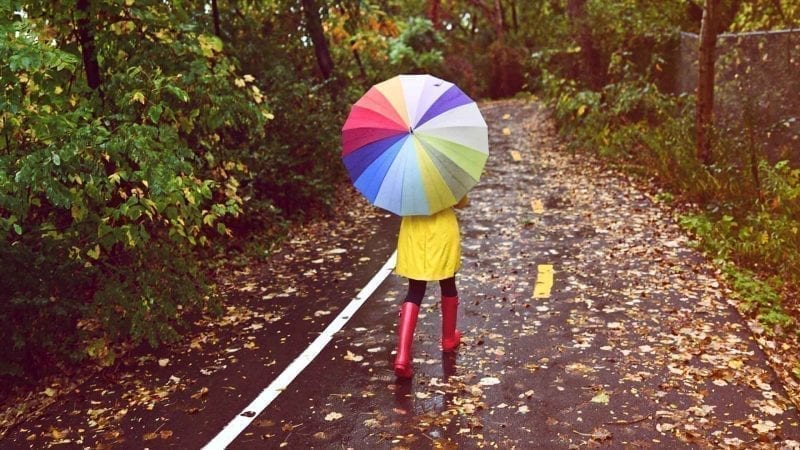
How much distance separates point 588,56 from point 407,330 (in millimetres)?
14911

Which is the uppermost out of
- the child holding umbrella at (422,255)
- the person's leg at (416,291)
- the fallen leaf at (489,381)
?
the child holding umbrella at (422,255)

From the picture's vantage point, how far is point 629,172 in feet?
45.7

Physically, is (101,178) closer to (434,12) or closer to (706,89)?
(706,89)

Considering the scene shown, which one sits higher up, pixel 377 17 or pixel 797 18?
pixel 377 17

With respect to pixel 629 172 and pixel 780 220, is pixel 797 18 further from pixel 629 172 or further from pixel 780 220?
pixel 780 220

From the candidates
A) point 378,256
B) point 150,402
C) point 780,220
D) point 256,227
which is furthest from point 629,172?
point 150,402

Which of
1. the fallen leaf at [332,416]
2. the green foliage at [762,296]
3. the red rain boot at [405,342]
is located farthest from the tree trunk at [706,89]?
the fallen leaf at [332,416]

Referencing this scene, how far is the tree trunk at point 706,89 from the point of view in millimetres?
11539

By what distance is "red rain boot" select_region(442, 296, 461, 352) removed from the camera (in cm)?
636

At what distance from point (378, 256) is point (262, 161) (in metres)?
2.65

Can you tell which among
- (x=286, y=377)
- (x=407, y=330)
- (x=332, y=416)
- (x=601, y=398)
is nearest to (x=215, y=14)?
(x=286, y=377)

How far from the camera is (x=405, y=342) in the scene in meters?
5.98

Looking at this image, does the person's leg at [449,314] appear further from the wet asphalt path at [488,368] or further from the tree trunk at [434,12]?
the tree trunk at [434,12]

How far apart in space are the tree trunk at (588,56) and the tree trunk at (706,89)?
7278 millimetres
